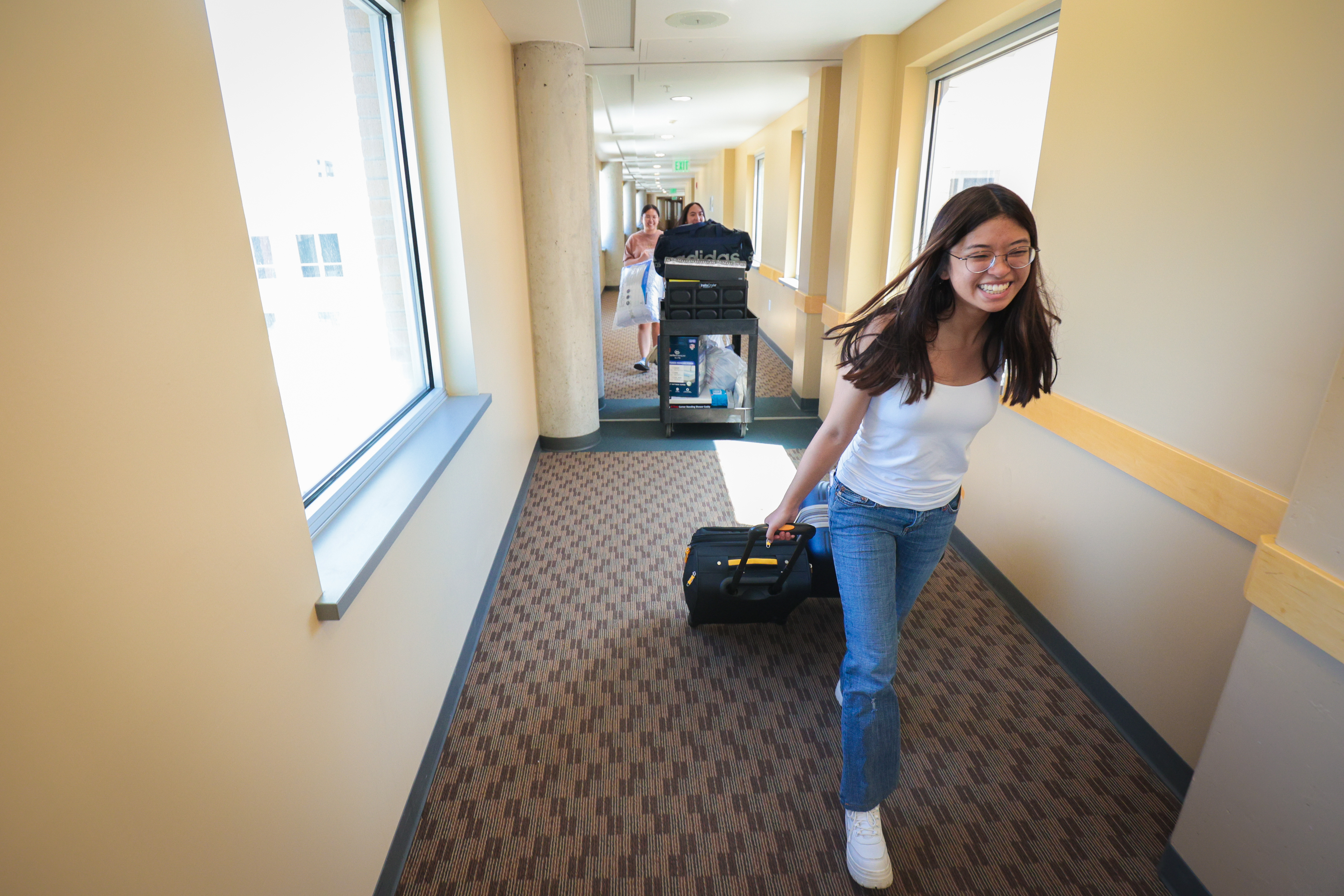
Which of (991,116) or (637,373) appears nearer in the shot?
(991,116)

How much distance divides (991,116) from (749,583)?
8.24 ft

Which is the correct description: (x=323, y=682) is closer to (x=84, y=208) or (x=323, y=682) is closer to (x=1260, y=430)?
(x=84, y=208)

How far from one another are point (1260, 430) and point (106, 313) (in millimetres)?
2257

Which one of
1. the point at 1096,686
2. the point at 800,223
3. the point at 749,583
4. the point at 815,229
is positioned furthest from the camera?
the point at 800,223

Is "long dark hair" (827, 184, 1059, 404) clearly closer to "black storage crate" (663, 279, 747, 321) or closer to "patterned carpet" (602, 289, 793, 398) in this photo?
"black storage crate" (663, 279, 747, 321)

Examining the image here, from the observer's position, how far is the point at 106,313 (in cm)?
81

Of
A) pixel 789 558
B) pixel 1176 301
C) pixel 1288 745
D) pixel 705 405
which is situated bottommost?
pixel 705 405

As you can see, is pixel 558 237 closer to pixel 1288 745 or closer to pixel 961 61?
pixel 961 61

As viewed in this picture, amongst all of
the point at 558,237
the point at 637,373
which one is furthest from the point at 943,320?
the point at 637,373

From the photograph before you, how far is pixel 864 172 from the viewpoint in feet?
13.0

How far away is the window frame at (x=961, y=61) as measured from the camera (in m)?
2.63

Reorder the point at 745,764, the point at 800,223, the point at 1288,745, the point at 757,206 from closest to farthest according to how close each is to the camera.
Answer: the point at 1288,745 < the point at 745,764 < the point at 800,223 < the point at 757,206

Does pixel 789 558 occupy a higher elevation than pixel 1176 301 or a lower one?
lower

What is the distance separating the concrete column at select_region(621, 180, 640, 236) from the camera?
18297 millimetres
